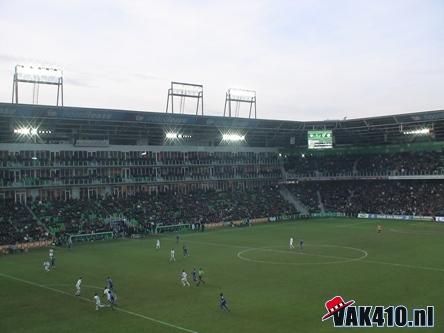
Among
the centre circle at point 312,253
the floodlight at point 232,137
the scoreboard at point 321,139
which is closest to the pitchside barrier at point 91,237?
the centre circle at point 312,253

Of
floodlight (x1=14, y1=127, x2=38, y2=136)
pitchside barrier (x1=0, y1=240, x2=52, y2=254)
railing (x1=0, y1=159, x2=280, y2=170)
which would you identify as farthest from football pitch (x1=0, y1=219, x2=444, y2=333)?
floodlight (x1=14, y1=127, x2=38, y2=136)

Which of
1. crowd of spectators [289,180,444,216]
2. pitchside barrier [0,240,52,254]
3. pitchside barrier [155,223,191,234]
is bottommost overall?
pitchside barrier [0,240,52,254]

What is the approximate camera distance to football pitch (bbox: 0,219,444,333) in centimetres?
2738

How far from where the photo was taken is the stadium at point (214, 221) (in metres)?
29.4

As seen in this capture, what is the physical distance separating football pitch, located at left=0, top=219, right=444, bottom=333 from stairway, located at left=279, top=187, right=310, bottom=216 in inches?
1173

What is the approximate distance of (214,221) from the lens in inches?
3029

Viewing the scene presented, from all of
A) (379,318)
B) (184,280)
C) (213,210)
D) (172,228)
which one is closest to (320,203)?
(213,210)

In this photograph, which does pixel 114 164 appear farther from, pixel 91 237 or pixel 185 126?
pixel 91 237

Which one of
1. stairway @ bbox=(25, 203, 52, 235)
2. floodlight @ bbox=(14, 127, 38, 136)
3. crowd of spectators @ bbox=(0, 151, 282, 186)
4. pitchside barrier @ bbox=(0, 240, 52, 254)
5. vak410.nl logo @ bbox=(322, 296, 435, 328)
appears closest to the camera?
vak410.nl logo @ bbox=(322, 296, 435, 328)

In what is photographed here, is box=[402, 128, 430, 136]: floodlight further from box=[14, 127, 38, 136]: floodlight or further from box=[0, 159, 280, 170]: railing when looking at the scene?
box=[14, 127, 38, 136]: floodlight

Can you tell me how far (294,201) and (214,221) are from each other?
24.0m

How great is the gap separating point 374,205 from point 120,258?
172 feet

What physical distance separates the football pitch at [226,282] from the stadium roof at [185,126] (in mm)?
18696

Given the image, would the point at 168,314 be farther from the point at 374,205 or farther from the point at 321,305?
the point at 374,205
